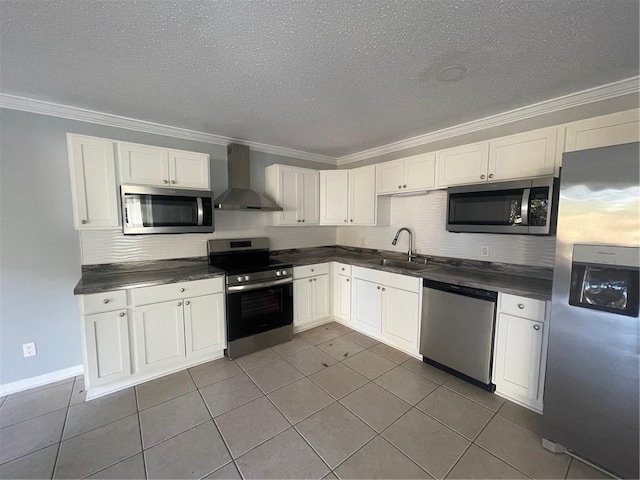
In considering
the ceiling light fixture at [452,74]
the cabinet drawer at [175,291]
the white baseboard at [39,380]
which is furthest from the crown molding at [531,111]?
the white baseboard at [39,380]

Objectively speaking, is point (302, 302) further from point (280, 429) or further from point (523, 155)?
point (523, 155)

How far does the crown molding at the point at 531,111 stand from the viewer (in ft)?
6.43

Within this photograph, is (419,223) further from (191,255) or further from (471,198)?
(191,255)

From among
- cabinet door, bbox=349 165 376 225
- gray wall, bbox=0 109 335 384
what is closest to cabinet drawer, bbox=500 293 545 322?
cabinet door, bbox=349 165 376 225

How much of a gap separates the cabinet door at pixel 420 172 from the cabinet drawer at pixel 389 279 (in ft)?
3.36

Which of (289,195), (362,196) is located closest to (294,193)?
(289,195)

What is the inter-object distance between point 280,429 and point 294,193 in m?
2.68

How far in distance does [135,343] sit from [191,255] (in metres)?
1.08

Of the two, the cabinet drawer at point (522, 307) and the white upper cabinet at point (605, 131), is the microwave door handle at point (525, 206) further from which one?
A: the cabinet drawer at point (522, 307)

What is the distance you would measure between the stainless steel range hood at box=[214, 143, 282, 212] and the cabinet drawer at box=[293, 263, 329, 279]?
0.83 metres

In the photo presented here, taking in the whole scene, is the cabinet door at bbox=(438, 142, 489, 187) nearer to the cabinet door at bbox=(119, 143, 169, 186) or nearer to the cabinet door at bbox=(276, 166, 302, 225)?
the cabinet door at bbox=(276, 166, 302, 225)

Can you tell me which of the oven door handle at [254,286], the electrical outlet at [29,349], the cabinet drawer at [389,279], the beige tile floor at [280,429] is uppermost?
the cabinet drawer at [389,279]

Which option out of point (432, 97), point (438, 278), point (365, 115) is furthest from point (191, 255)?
point (432, 97)

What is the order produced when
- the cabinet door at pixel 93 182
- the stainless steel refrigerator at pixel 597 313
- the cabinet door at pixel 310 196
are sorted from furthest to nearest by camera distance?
the cabinet door at pixel 310 196 < the cabinet door at pixel 93 182 < the stainless steel refrigerator at pixel 597 313
